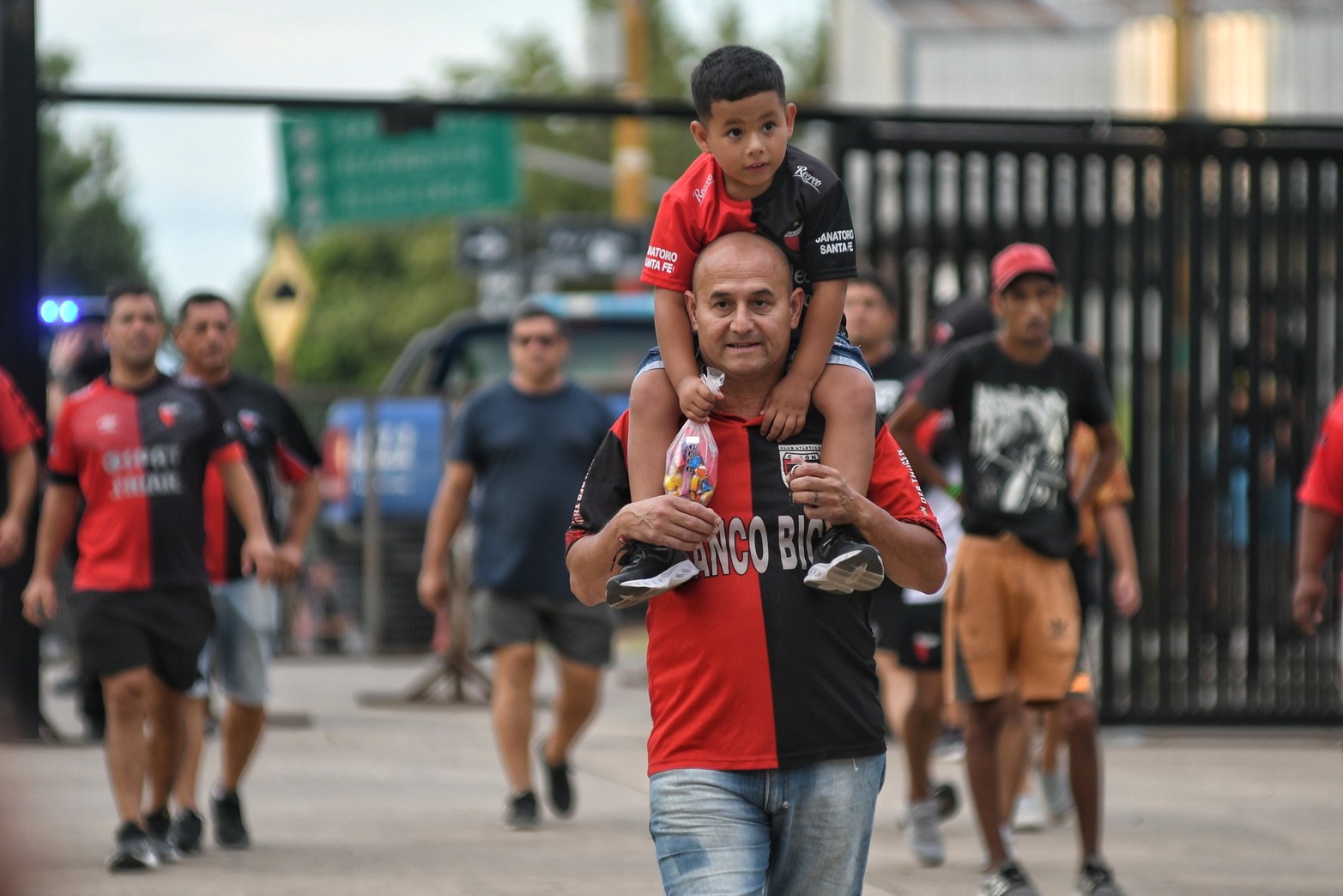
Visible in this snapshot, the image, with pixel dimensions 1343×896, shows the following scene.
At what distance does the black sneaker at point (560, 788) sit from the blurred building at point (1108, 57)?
827 inches

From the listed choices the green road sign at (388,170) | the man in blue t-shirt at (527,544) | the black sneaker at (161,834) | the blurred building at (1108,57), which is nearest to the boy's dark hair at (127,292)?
the man in blue t-shirt at (527,544)

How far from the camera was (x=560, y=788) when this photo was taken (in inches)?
316

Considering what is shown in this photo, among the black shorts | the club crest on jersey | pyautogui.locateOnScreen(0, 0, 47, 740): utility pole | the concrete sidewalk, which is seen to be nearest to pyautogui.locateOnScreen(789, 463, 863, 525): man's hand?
the club crest on jersey

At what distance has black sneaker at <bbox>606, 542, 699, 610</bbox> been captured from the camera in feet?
11.7

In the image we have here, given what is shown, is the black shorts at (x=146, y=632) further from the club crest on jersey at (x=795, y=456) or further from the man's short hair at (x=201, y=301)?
the club crest on jersey at (x=795, y=456)

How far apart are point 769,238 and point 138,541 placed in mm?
3813

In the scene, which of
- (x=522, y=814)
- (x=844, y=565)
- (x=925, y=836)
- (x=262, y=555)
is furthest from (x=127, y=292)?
(x=844, y=565)

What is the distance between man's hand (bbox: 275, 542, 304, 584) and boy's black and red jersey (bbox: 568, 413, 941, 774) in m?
3.89

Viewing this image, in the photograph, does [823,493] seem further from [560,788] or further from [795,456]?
[560,788]

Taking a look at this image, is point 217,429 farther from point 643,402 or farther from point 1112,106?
point 1112,106

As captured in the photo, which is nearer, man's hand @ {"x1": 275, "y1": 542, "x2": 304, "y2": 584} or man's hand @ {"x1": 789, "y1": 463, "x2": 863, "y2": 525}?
man's hand @ {"x1": 789, "y1": 463, "x2": 863, "y2": 525}

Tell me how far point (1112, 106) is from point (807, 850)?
26.9 meters

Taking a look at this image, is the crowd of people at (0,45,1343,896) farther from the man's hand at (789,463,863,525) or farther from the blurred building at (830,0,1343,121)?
the blurred building at (830,0,1343,121)

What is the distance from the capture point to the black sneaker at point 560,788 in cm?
802
